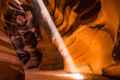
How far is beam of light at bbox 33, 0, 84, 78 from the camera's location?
243cm

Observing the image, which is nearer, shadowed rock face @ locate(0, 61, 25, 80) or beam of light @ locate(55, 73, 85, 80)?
beam of light @ locate(55, 73, 85, 80)

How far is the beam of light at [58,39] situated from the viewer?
95.6 inches

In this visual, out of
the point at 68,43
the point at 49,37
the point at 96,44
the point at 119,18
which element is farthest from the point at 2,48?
the point at 119,18

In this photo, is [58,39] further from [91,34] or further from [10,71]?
[10,71]

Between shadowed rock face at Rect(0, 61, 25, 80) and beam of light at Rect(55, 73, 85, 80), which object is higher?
shadowed rock face at Rect(0, 61, 25, 80)

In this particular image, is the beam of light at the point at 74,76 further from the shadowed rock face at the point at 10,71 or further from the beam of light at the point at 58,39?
the shadowed rock face at the point at 10,71

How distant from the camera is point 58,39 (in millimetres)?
2475

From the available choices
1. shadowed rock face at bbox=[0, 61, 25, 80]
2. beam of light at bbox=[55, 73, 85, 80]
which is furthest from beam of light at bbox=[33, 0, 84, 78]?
shadowed rock face at bbox=[0, 61, 25, 80]

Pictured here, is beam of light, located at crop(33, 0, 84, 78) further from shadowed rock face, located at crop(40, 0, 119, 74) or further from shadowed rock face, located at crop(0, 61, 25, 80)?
shadowed rock face, located at crop(0, 61, 25, 80)

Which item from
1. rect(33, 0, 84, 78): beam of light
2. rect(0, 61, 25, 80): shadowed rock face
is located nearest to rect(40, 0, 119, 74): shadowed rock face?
rect(33, 0, 84, 78): beam of light

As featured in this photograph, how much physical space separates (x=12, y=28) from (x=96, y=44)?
2.54ft

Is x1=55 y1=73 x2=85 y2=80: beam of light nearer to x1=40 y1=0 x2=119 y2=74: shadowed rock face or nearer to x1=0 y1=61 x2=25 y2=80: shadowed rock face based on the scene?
x1=40 y1=0 x2=119 y2=74: shadowed rock face

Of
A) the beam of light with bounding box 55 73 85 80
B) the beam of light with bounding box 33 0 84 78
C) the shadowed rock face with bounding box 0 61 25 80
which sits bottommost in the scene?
the beam of light with bounding box 55 73 85 80

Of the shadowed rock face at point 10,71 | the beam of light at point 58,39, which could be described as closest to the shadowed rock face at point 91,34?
the beam of light at point 58,39
